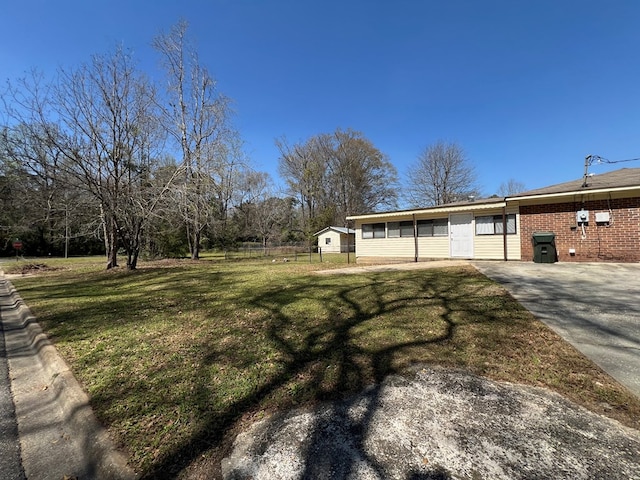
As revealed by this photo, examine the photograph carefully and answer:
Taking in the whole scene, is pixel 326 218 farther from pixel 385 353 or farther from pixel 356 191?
pixel 385 353

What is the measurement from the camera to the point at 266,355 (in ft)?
10.8

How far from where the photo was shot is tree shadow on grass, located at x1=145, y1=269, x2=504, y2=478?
6.77ft

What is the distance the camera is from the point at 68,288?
29.6 feet

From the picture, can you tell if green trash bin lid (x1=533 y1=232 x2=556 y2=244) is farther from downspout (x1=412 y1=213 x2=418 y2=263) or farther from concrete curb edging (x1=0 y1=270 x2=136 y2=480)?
concrete curb edging (x1=0 y1=270 x2=136 y2=480)

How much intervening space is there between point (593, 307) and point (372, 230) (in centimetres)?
1142

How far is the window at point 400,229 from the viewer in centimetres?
1450

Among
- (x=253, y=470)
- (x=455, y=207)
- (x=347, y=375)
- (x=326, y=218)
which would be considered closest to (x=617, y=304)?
(x=347, y=375)

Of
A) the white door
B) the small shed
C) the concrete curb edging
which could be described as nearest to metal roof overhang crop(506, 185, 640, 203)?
the white door

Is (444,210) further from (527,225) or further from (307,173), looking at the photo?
(307,173)

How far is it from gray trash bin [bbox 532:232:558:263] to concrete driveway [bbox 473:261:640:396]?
74.7 inches

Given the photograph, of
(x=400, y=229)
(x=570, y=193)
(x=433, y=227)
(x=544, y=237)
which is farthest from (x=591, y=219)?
(x=400, y=229)

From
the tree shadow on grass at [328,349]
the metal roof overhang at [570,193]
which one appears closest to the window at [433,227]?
the metal roof overhang at [570,193]

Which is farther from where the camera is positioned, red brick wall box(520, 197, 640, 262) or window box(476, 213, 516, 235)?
window box(476, 213, 516, 235)

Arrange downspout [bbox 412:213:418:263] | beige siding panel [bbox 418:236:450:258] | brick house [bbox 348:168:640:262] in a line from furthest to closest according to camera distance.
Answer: downspout [bbox 412:213:418:263] < beige siding panel [bbox 418:236:450:258] < brick house [bbox 348:168:640:262]
